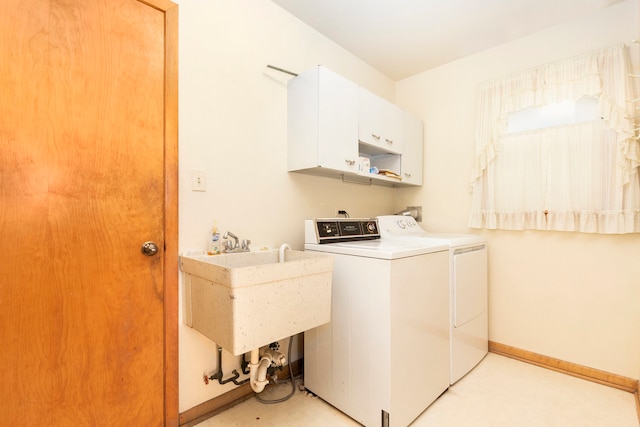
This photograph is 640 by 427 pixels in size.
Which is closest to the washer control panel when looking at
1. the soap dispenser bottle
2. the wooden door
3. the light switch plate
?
the soap dispenser bottle

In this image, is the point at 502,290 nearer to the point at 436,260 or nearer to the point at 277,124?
the point at 436,260

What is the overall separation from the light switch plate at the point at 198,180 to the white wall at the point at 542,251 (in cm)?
208

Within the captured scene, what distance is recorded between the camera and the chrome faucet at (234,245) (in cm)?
167

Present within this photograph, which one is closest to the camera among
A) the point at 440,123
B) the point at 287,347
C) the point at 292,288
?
the point at 292,288

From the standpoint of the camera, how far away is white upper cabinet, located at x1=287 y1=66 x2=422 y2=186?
6.18 feet

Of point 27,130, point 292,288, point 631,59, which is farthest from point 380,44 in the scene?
point 27,130

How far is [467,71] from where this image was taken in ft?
8.54

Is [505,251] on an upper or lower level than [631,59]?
lower

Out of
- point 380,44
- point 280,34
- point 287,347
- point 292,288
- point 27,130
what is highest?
point 380,44

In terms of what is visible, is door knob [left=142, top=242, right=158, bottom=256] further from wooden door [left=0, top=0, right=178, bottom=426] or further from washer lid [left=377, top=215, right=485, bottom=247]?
washer lid [left=377, top=215, right=485, bottom=247]

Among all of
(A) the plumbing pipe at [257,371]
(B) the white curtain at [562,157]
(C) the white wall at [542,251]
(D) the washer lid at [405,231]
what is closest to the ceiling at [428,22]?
(C) the white wall at [542,251]

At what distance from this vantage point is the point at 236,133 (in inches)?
69.3

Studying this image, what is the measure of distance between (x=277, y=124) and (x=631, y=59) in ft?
7.55

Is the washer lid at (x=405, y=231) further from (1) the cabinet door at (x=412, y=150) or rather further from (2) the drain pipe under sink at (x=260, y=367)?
(2) the drain pipe under sink at (x=260, y=367)
